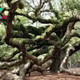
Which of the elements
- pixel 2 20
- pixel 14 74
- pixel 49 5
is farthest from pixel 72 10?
pixel 14 74

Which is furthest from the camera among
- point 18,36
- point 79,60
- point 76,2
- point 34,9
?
point 79,60

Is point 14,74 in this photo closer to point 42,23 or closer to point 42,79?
point 42,79

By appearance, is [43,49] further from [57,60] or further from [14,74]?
[14,74]

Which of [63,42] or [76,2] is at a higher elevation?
[76,2]

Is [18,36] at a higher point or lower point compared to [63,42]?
higher

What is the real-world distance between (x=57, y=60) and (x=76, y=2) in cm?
395

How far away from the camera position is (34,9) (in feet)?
41.0

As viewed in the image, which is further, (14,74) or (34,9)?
(34,9)

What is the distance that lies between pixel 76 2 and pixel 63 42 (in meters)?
2.69

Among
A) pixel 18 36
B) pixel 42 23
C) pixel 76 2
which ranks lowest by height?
pixel 18 36

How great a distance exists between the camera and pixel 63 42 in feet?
31.5

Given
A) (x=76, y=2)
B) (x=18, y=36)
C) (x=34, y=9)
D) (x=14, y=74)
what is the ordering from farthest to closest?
(x=34, y=9) → (x=18, y=36) → (x=76, y=2) → (x=14, y=74)

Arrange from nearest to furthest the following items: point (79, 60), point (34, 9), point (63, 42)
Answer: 1. point (63, 42)
2. point (34, 9)
3. point (79, 60)

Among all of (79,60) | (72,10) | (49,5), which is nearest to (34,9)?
(49,5)
